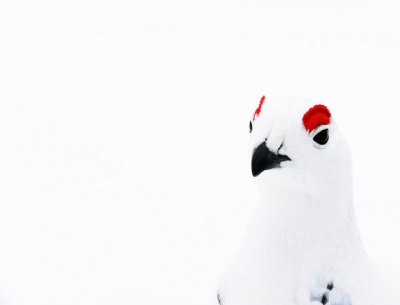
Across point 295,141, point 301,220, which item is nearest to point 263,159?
point 295,141

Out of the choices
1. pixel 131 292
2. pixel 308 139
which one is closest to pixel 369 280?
pixel 308 139

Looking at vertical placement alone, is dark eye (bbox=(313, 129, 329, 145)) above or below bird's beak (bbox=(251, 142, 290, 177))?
above

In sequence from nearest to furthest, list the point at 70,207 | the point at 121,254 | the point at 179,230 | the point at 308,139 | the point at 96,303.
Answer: the point at 308,139 < the point at 96,303 < the point at 121,254 < the point at 179,230 < the point at 70,207

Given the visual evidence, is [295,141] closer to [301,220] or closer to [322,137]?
[322,137]

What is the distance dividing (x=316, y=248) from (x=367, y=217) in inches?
90.5

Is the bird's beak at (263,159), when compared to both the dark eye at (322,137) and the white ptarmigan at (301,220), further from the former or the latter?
the dark eye at (322,137)

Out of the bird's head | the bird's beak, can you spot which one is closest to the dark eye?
the bird's head

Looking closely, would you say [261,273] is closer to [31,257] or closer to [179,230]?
[179,230]

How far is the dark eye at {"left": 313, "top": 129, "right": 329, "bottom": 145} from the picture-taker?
78.7 inches

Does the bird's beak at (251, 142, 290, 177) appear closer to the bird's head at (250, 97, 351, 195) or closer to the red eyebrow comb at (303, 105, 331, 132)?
the bird's head at (250, 97, 351, 195)

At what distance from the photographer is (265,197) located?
218 centimetres

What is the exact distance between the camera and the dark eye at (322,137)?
2000mm

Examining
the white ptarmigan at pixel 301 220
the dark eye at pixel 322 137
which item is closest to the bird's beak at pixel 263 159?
the white ptarmigan at pixel 301 220

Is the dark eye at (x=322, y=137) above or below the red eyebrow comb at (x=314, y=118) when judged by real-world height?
below
